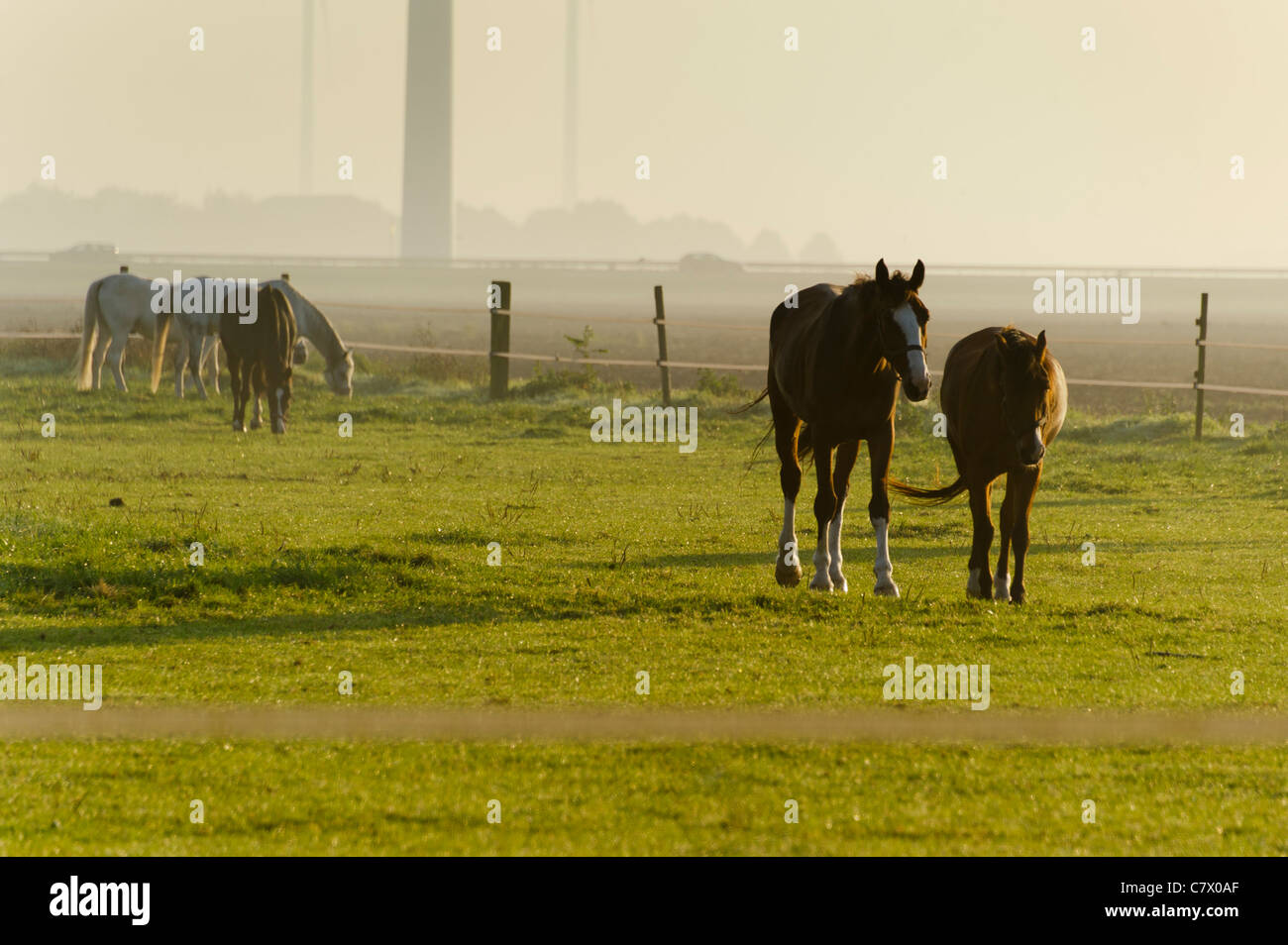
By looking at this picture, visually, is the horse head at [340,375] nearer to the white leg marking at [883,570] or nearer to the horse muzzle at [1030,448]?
the white leg marking at [883,570]

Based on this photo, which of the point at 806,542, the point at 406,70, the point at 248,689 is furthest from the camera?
the point at 406,70

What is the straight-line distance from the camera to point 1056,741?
6.92m

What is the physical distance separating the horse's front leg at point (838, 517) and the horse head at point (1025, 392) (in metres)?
1.52

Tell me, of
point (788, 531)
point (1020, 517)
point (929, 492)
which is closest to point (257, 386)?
point (788, 531)

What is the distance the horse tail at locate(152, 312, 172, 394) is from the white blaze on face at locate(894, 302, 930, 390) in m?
18.9

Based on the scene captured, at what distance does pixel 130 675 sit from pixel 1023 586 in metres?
6.32

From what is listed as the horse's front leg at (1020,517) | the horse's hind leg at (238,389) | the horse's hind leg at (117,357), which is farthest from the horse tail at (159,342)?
the horse's front leg at (1020,517)

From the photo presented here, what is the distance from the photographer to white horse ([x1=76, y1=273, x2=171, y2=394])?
26141 millimetres

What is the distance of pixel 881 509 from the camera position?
1069 centimetres

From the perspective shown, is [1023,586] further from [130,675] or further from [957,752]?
[130,675]

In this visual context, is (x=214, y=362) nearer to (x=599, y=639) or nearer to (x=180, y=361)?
(x=180, y=361)

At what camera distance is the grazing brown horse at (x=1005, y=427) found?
9.78 m

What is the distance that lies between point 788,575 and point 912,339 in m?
2.15

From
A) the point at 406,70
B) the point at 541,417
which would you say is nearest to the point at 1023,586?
the point at 541,417
